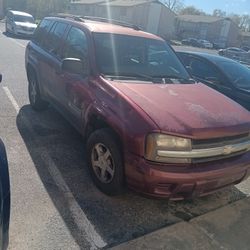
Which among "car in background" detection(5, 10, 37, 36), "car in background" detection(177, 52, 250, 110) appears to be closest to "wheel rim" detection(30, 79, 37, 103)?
"car in background" detection(177, 52, 250, 110)

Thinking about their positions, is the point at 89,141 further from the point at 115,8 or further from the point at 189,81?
the point at 115,8

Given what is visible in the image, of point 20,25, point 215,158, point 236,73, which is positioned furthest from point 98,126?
point 20,25

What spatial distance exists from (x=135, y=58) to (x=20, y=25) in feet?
64.8

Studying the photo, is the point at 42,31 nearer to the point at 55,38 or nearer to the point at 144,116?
the point at 55,38

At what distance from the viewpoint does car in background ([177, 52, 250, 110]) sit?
21.0 feet

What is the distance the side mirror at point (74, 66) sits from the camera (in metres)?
4.12

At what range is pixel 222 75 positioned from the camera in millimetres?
6703

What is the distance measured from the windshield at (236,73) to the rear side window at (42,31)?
138 inches

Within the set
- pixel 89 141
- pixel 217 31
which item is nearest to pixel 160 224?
pixel 89 141

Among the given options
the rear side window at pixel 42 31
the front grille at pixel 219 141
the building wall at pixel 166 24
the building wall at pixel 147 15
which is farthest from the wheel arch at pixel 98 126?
the building wall at pixel 166 24

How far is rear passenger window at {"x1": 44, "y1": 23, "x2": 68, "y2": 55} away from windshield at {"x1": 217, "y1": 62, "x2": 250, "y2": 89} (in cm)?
336

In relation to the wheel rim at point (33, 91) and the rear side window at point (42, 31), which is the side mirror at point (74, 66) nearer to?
the rear side window at point (42, 31)

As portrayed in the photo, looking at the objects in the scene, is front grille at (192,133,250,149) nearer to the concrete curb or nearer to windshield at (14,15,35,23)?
the concrete curb

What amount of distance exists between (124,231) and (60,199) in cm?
82
